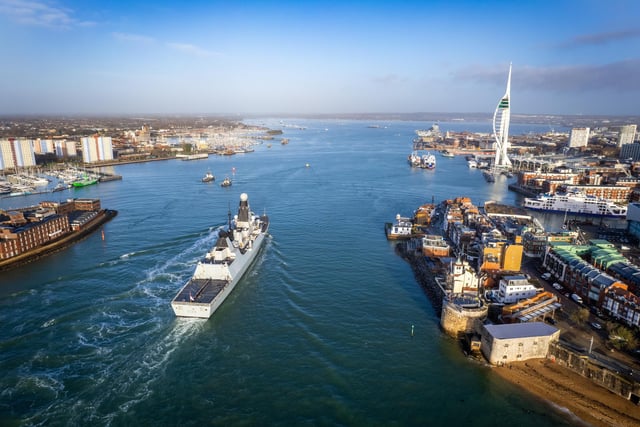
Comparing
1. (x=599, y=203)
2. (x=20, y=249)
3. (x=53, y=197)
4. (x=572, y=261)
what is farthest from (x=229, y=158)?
(x=572, y=261)

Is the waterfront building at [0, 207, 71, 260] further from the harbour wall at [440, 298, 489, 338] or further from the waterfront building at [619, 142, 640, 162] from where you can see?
the waterfront building at [619, 142, 640, 162]

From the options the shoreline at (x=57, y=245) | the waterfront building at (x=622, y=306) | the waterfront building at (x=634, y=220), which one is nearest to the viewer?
the waterfront building at (x=622, y=306)

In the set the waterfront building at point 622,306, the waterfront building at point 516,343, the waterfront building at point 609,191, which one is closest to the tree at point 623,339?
the waterfront building at point 622,306

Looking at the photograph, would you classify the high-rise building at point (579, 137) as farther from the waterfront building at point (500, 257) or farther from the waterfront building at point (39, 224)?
the waterfront building at point (39, 224)

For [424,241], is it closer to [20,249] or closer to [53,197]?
[20,249]

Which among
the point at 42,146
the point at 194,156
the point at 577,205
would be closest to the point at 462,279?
the point at 577,205

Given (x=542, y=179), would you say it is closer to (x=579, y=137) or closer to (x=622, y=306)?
(x=622, y=306)

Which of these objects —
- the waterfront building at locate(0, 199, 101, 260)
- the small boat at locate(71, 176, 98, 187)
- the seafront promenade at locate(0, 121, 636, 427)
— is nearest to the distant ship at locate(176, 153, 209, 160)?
the small boat at locate(71, 176, 98, 187)
